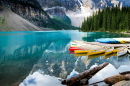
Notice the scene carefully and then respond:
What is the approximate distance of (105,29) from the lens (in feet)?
365

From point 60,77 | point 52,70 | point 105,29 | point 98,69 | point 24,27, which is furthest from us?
point 24,27

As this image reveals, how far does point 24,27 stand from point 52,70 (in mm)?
145858

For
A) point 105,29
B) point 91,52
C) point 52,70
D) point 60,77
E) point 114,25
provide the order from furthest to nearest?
point 105,29 → point 114,25 → point 91,52 → point 52,70 → point 60,77

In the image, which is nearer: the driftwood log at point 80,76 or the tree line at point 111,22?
the driftwood log at point 80,76

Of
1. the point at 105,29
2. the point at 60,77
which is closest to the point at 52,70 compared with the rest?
the point at 60,77

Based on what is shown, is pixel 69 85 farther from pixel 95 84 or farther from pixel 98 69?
pixel 98 69

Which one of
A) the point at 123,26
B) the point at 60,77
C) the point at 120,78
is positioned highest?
the point at 123,26

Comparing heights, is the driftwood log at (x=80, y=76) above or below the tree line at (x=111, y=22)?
below

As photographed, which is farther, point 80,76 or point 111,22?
point 111,22

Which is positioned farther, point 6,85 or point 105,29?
point 105,29

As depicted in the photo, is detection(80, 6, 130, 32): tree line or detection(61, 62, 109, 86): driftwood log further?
detection(80, 6, 130, 32): tree line

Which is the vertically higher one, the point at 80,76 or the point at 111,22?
the point at 111,22

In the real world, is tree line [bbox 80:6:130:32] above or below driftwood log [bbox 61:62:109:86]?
above

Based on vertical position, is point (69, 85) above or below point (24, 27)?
below
